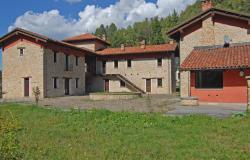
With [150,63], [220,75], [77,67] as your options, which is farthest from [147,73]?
[220,75]

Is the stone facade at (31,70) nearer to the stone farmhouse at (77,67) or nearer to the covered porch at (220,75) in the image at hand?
the stone farmhouse at (77,67)

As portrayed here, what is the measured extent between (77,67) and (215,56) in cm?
2190

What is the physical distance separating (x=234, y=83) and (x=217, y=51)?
154 inches

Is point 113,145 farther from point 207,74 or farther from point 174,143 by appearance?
point 207,74

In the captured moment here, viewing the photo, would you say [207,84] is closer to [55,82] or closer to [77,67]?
[55,82]

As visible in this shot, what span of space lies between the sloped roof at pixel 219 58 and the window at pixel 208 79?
70 cm

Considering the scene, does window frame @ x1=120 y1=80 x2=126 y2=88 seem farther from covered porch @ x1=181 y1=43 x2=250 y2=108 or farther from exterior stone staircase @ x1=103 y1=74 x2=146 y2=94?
covered porch @ x1=181 y1=43 x2=250 y2=108

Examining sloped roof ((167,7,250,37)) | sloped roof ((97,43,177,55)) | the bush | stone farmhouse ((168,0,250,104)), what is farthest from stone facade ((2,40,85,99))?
the bush

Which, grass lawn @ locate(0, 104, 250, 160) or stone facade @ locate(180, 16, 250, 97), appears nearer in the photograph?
grass lawn @ locate(0, 104, 250, 160)

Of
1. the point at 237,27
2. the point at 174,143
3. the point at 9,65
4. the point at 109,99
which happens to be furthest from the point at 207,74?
the point at 9,65

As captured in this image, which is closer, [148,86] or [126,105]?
[126,105]

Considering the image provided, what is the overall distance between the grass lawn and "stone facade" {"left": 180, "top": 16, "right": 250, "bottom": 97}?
1192cm

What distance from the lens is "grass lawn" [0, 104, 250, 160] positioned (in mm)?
7199

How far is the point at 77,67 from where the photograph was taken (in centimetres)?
3981
